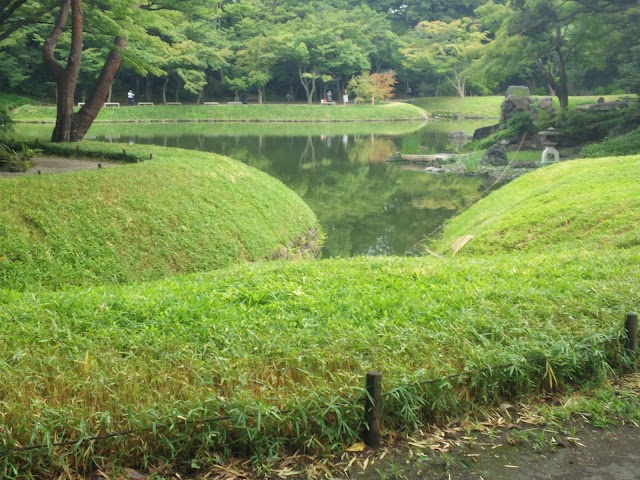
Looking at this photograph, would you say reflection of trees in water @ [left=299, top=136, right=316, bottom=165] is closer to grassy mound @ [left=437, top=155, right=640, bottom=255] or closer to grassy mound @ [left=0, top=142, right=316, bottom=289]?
grassy mound @ [left=437, top=155, right=640, bottom=255]

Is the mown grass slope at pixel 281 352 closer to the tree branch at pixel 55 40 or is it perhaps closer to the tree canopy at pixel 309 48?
the tree canopy at pixel 309 48

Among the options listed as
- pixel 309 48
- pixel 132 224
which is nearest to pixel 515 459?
pixel 132 224

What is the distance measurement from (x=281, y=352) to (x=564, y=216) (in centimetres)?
823

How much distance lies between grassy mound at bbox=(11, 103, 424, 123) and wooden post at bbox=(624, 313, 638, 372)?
135 feet

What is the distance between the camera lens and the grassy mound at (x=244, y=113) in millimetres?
41881

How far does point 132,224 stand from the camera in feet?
31.4

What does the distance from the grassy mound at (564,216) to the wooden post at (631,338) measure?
167 inches

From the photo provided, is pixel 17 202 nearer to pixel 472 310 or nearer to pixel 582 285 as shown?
pixel 472 310

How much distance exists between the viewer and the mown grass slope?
3.30 meters

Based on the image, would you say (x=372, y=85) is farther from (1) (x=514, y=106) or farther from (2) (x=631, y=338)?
(2) (x=631, y=338)

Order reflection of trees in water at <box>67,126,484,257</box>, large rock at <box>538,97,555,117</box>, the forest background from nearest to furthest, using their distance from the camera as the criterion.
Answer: reflection of trees in water at <box>67,126,484,257</box> → the forest background → large rock at <box>538,97,555,117</box>

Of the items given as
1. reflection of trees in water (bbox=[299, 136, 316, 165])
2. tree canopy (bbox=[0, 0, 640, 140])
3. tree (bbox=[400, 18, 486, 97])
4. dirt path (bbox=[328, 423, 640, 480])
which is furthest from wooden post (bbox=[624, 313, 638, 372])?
tree (bbox=[400, 18, 486, 97])

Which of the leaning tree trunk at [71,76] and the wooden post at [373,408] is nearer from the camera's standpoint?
the wooden post at [373,408]

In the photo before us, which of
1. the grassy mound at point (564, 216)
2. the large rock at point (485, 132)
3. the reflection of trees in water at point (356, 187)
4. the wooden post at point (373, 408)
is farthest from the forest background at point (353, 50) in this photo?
the wooden post at point (373, 408)
